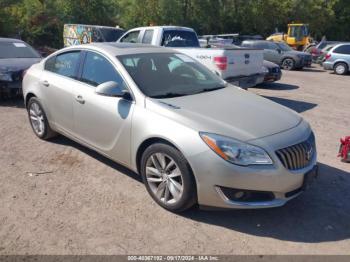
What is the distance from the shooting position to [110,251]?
3.13m

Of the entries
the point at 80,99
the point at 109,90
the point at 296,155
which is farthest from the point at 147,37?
the point at 296,155

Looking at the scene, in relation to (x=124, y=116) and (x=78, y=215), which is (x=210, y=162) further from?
(x=78, y=215)

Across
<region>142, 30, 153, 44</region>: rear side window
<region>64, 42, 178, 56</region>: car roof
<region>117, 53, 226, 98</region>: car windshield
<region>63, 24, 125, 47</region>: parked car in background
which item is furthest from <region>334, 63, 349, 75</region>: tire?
<region>64, 42, 178, 56</region>: car roof

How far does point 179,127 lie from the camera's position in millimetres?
3488

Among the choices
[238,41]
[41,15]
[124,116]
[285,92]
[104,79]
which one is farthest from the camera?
[238,41]

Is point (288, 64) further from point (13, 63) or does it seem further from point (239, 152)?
point (239, 152)

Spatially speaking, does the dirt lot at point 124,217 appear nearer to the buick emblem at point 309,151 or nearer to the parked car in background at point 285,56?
the buick emblem at point 309,151

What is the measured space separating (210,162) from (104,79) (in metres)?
1.85

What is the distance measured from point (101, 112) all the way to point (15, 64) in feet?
16.4

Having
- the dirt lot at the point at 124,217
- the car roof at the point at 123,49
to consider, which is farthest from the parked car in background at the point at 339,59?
the car roof at the point at 123,49

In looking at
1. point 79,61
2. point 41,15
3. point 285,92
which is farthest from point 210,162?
point 41,15

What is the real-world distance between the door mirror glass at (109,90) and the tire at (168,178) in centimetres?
75

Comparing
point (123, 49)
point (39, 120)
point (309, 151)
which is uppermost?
point (123, 49)

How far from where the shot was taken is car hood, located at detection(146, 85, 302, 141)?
346 cm
